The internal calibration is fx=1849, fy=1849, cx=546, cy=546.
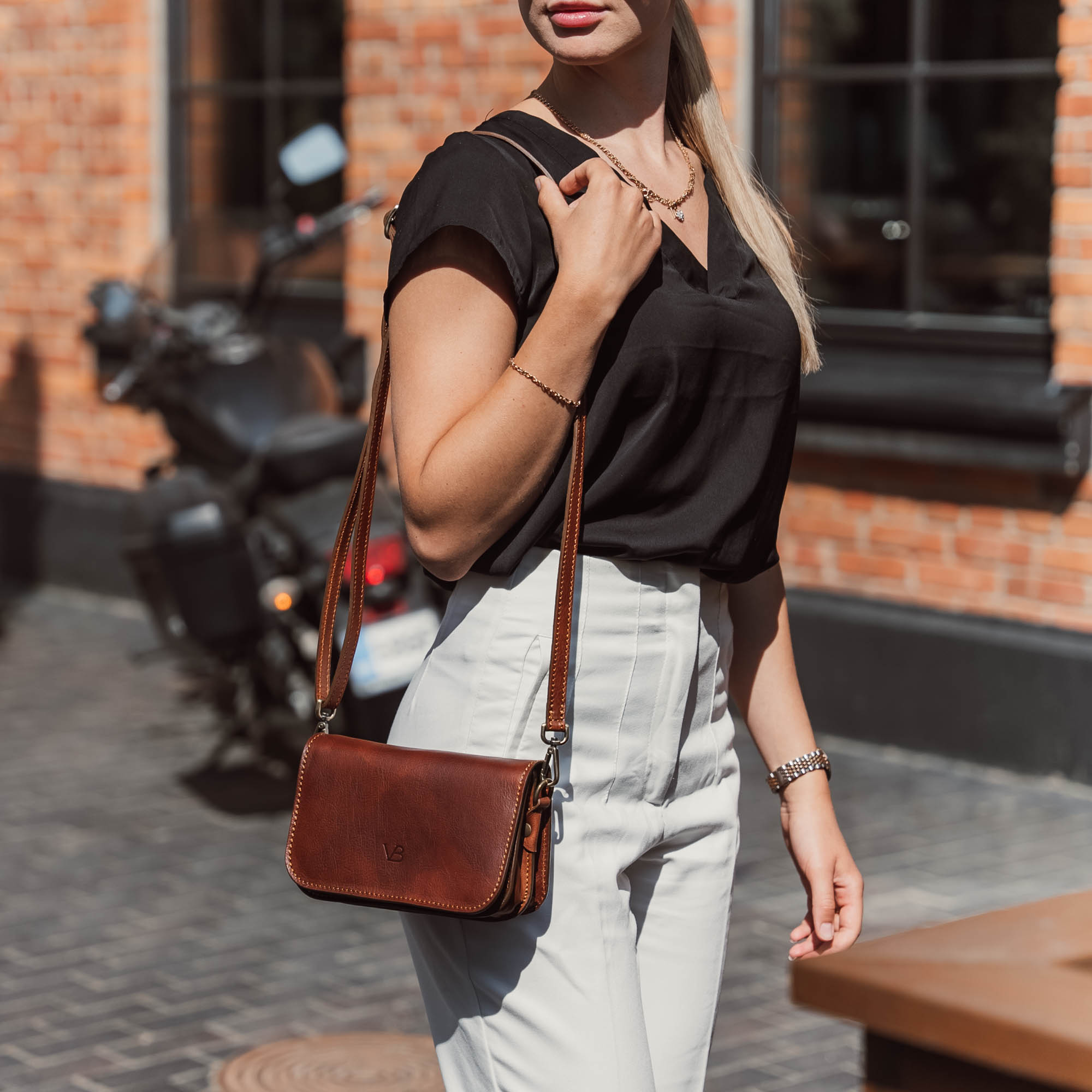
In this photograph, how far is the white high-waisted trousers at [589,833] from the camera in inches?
72.4

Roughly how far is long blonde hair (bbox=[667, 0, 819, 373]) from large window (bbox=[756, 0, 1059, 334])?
4.17m

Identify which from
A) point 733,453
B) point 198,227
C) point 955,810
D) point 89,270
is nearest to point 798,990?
point 733,453

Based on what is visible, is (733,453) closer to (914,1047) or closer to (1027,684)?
(914,1047)

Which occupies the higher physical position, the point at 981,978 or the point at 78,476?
the point at 981,978

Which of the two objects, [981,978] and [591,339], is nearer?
[981,978]

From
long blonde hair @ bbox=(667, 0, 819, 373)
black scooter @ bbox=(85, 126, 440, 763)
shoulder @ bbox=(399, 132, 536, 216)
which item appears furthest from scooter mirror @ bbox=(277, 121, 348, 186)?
shoulder @ bbox=(399, 132, 536, 216)

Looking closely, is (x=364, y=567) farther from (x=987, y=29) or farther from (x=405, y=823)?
(x=987, y=29)

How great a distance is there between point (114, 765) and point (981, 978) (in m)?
5.28

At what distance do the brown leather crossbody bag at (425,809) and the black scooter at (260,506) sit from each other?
2.87m

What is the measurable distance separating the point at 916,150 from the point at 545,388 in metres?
5.11

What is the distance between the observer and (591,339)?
180 cm

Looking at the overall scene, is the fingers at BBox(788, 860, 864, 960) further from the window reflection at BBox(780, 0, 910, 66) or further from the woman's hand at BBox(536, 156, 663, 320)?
the window reflection at BBox(780, 0, 910, 66)


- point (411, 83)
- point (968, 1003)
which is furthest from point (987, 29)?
point (968, 1003)

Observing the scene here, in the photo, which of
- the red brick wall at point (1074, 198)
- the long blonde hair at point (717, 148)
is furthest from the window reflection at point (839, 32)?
the long blonde hair at point (717, 148)
